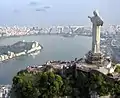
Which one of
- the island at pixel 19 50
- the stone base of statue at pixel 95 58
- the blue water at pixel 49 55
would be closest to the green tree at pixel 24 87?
the stone base of statue at pixel 95 58

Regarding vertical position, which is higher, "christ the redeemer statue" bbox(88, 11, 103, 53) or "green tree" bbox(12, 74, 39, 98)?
"christ the redeemer statue" bbox(88, 11, 103, 53)

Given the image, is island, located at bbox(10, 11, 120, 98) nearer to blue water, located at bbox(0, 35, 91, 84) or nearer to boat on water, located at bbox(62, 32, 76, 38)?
blue water, located at bbox(0, 35, 91, 84)

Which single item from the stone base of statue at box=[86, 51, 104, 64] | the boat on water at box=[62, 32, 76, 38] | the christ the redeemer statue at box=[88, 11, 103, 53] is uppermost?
the christ the redeemer statue at box=[88, 11, 103, 53]

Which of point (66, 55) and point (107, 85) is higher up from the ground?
point (107, 85)

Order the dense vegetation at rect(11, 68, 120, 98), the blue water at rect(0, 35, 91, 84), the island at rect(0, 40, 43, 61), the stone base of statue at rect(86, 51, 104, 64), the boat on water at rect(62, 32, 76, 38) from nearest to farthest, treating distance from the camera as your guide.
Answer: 1. the dense vegetation at rect(11, 68, 120, 98)
2. the stone base of statue at rect(86, 51, 104, 64)
3. the blue water at rect(0, 35, 91, 84)
4. the island at rect(0, 40, 43, 61)
5. the boat on water at rect(62, 32, 76, 38)

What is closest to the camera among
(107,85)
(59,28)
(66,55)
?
(107,85)

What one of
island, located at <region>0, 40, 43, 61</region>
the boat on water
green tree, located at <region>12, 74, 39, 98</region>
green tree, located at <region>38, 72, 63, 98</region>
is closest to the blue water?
island, located at <region>0, 40, 43, 61</region>

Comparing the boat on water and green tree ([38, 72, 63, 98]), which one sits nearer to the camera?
green tree ([38, 72, 63, 98])

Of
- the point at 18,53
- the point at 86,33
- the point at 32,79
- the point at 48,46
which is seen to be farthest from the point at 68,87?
the point at 86,33

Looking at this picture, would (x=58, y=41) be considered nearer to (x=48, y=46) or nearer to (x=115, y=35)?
(x=48, y=46)
